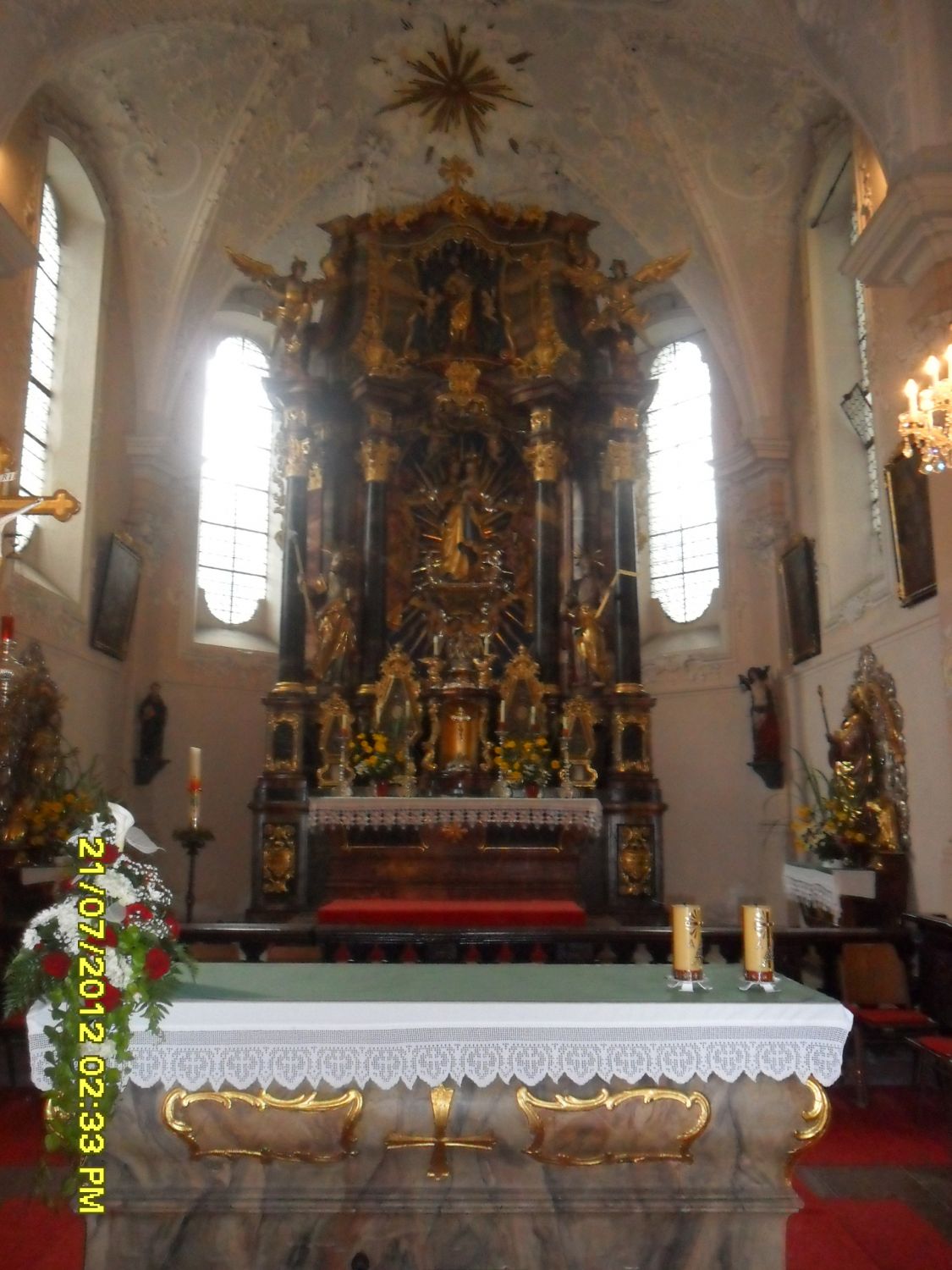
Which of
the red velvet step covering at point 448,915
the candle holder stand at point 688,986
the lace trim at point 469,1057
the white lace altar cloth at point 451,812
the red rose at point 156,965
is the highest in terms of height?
the white lace altar cloth at point 451,812

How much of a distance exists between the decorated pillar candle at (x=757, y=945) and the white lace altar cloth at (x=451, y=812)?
7030 mm

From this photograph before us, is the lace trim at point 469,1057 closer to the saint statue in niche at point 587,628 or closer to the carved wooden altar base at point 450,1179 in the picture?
the carved wooden altar base at point 450,1179

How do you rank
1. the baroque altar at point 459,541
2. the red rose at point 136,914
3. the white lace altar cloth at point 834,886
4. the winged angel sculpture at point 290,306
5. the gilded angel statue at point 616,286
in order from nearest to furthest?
the red rose at point 136,914, the white lace altar cloth at point 834,886, the baroque altar at point 459,541, the gilded angel statue at point 616,286, the winged angel sculpture at point 290,306

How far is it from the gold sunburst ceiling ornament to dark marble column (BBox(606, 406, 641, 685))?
4131 mm

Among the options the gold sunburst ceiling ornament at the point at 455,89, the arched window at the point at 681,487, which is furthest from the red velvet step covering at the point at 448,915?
the gold sunburst ceiling ornament at the point at 455,89

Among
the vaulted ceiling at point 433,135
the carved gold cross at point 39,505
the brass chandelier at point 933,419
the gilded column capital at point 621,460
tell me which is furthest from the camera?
the gilded column capital at point 621,460

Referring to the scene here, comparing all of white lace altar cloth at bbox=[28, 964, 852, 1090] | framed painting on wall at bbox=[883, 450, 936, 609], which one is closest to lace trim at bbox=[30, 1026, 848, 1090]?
white lace altar cloth at bbox=[28, 964, 852, 1090]

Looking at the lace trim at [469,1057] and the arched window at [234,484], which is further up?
the arched window at [234,484]

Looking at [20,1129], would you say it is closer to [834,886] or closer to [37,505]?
[37,505]

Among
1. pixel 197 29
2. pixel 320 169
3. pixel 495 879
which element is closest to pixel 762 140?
pixel 320 169

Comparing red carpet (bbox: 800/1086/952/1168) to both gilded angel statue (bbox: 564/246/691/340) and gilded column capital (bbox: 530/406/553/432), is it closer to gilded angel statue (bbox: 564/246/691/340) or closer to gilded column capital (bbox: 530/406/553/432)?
gilded column capital (bbox: 530/406/553/432)

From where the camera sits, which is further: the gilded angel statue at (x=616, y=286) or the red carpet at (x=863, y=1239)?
the gilded angel statue at (x=616, y=286)

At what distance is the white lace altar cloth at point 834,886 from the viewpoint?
355 inches

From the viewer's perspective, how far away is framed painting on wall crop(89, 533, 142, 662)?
39.0ft
